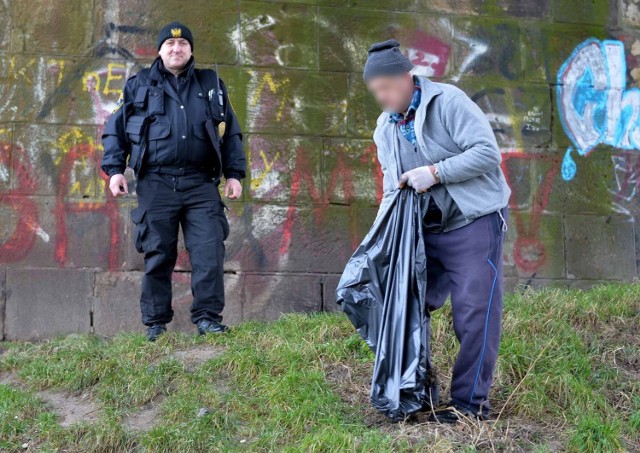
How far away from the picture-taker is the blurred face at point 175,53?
549 cm

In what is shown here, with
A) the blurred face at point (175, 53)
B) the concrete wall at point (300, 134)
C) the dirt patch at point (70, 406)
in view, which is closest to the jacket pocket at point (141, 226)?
the blurred face at point (175, 53)

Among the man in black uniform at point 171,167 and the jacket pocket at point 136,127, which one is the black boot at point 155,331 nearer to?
the man in black uniform at point 171,167

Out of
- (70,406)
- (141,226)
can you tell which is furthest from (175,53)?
(70,406)

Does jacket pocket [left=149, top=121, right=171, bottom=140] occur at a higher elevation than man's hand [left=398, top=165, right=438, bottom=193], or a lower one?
higher

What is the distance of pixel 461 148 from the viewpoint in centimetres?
390

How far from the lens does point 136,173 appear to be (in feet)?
18.1

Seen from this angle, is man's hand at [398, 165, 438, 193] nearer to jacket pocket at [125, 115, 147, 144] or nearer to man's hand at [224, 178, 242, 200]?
man's hand at [224, 178, 242, 200]

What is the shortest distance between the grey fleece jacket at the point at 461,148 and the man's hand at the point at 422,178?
0.05 m

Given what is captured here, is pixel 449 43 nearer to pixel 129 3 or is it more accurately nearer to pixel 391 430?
pixel 129 3

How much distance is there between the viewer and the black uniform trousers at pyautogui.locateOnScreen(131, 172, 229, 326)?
5512 millimetres

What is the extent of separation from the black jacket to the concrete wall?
4.57 feet

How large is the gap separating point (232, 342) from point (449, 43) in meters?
3.61

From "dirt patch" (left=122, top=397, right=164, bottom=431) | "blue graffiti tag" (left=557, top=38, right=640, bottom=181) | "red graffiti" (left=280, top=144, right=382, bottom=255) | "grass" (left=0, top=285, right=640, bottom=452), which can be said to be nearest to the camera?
"grass" (left=0, top=285, right=640, bottom=452)

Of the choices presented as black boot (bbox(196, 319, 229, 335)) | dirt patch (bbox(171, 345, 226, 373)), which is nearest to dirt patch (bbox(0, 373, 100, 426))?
dirt patch (bbox(171, 345, 226, 373))
